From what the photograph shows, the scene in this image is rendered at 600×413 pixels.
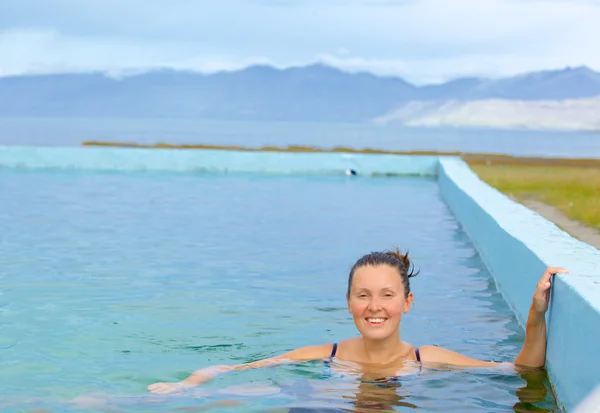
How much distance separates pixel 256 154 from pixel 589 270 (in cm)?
1964

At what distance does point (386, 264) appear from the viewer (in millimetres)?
4461

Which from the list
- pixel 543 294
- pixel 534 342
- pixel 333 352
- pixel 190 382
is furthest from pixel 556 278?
pixel 190 382

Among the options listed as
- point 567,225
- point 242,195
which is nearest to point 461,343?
point 567,225

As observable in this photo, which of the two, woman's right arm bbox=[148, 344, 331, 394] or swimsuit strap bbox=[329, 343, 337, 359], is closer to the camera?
woman's right arm bbox=[148, 344, 331, 394]

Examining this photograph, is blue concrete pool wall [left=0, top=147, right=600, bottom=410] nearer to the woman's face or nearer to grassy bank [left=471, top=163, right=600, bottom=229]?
the woman's face

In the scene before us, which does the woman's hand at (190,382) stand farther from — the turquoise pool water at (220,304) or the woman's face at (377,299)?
the woman's face at (377,299)

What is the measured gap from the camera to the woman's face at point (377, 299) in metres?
4.39

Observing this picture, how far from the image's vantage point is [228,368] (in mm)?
4875

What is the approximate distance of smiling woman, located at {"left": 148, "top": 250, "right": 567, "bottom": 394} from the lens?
4410 mm

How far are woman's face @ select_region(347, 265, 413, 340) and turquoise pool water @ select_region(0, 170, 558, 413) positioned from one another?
12.7 inches

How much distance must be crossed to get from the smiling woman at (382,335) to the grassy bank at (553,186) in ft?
18.8

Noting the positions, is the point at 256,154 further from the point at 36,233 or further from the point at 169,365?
the point at 169,365

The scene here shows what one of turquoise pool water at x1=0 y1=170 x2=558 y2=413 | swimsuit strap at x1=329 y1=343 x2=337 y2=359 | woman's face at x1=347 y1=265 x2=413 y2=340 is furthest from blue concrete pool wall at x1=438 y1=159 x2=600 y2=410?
swimsuit strap at x1=329 y1=343 x2=337 y2=359

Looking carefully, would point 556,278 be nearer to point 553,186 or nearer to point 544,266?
point 544,266
